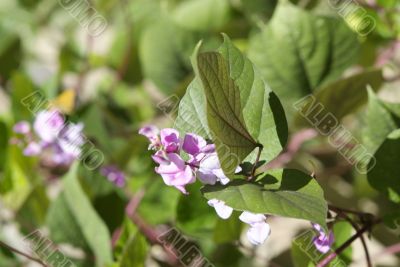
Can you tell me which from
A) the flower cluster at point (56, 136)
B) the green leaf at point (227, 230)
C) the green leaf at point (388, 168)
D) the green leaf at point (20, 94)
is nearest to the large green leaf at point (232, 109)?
the green leaf at point (388, 168)

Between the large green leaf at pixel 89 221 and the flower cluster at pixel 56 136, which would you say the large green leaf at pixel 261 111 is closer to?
the large green leaf at pixel 89 221

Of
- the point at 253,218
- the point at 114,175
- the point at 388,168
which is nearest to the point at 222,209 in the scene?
the point at 253,218

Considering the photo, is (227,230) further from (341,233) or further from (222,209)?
(222,209)

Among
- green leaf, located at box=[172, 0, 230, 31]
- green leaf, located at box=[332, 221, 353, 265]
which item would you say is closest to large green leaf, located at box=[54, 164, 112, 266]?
green leaf, located at box=[332, 221, 353, 265]

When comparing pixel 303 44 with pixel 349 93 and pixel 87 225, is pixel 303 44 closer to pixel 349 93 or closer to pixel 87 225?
pixel 349 93

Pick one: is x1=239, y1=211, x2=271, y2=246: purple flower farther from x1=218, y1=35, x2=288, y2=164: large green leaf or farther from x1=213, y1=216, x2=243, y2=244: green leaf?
x1=213, y1=216, x2=243, y2=244: green leaf

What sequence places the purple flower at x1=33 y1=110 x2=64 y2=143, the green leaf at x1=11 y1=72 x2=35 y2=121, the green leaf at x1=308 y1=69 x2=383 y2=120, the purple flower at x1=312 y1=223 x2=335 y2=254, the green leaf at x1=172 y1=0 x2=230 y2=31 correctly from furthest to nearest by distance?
1. the green leaf at x1=172 y1=0 x2=230 y2=31
2. the green leaf at x1=11 y1=72 x2=35 y2=121
3. the purple flower at x1=33 y1=110 x2=64 y2=143
4. the green leaf at x1=308 y1=69 x2=383 y2=120
5. the purple flower at x1=312 y1=223 x2=335 y2=254
